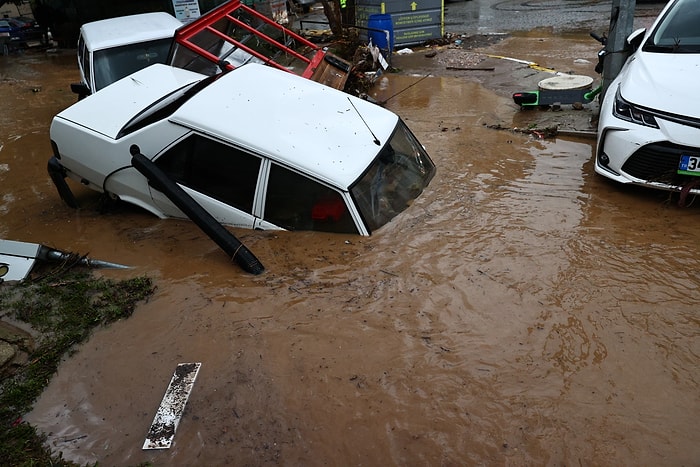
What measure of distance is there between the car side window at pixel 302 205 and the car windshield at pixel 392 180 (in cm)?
17

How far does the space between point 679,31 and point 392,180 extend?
351 centimetres

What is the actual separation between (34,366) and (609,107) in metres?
5.17

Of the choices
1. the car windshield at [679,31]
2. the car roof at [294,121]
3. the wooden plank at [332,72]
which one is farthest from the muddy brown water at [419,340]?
the wooden plank at [332,72]

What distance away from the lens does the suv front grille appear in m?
4.21

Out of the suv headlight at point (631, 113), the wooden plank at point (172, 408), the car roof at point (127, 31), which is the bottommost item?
the wooden plank at point (172, 408)

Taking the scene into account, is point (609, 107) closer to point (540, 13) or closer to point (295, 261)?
point (295, 261)

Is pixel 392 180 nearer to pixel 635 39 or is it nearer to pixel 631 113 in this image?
pixel 631 113

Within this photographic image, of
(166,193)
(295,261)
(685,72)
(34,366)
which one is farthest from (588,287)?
(34,366)

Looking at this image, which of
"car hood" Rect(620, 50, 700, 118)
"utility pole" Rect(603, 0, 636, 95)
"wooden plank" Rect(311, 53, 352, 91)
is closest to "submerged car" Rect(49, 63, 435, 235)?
"car hood" Rect(620, 50, 700, 118)

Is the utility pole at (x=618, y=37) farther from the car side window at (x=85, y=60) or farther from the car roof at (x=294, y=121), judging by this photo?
the car side window at (x=85, y=60)

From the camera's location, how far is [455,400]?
2838mm

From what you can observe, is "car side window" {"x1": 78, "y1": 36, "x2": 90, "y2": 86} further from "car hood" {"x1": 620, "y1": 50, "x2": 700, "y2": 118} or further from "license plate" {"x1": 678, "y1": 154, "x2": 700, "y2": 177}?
"license plate" {"x1": 678, "y1": 154, "x2": 700, "y2": 177}

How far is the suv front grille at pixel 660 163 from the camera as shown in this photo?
4211mm

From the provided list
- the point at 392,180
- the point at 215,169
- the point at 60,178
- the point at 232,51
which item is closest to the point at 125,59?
the point at 232,51
